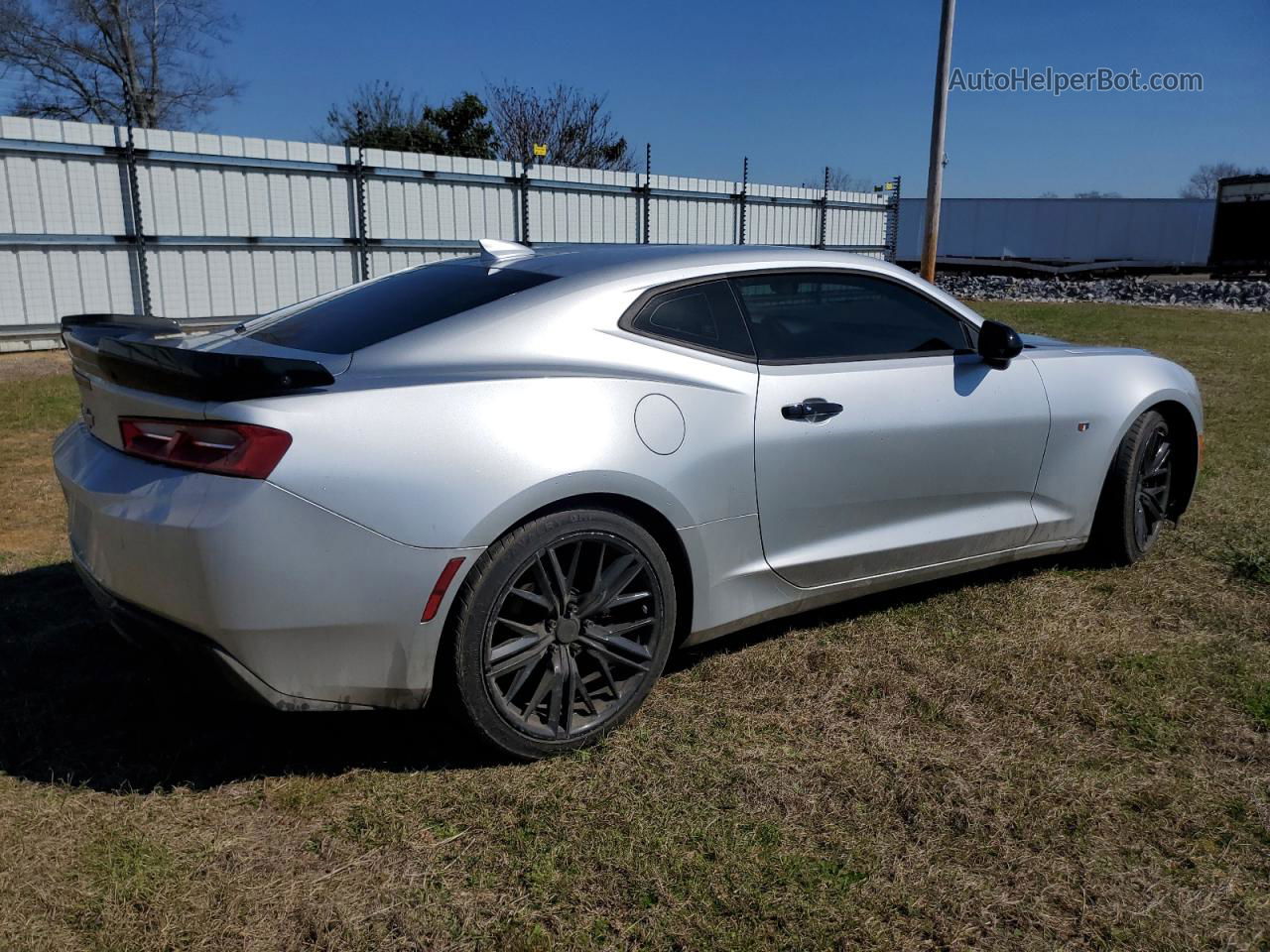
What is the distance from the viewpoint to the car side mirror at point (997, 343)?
156 inches

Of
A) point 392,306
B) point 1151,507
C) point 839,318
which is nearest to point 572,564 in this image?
point 392,306

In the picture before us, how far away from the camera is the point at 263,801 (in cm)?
281

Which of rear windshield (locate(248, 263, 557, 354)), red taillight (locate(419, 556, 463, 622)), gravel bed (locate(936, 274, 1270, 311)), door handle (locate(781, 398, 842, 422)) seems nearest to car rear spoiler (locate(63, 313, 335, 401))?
rear windshield (locate(248, 263, 557, 354))

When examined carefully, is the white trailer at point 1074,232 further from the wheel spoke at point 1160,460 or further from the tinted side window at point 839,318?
the tinted side window at point 839,318

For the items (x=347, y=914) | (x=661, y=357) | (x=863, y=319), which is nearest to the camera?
(x=347, y=914)

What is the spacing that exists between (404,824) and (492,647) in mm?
505

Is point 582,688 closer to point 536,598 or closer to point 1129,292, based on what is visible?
point 536,598

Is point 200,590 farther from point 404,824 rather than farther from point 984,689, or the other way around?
point 984,689

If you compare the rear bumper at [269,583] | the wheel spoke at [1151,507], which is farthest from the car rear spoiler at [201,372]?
the wheel spoke at [1151,507]

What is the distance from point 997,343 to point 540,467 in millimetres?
2053

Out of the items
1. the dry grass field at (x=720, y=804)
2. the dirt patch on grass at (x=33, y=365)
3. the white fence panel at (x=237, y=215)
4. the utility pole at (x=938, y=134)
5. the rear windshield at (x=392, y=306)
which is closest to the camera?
the dry grass field at (x=720, y=804)

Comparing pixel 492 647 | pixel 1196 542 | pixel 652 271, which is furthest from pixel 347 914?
pixel 1196 542

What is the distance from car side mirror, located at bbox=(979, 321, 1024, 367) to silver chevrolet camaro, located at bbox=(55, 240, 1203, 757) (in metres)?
0.01

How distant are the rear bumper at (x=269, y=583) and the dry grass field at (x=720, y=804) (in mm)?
398
